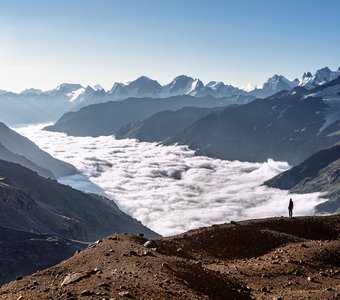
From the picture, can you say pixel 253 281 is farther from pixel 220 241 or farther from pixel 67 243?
pixel 67 243

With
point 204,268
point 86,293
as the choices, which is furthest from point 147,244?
point 86,293

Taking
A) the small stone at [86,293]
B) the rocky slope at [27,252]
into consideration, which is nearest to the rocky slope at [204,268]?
the small stone at [86,293]

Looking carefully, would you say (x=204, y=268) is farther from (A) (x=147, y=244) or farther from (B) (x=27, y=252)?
(B) (x=27, y=252)

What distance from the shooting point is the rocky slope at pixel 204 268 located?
77.3 feet

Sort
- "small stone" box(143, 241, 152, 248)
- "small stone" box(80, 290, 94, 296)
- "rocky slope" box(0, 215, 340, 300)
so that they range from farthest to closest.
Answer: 1. "small stone" box(143, 241, 152, 248)
2. "rocky slope" box(0, 215, 340, 300)
3. "small stone" box(80, 290, 94, 296)

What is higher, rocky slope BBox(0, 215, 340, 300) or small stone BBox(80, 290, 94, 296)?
small stone BBox(80, 290, 94, 296)

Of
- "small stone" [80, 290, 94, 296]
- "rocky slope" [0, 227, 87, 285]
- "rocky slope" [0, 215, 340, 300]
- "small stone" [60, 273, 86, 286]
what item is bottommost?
"rocky slope" [0, 227, 87, 285]

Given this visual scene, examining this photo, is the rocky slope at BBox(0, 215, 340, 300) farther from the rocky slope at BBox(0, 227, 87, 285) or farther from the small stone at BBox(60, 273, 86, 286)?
the rocky slope at BBox(0, 227, 87, 285)

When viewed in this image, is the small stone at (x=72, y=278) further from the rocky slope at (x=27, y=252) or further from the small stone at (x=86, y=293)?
the rocky slope at (x=27, y=252)

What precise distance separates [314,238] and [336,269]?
488 inches

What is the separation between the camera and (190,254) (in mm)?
36875


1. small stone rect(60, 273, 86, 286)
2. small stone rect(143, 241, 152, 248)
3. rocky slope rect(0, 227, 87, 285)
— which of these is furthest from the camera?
rocky slope rect(0, 227, 87, 285)

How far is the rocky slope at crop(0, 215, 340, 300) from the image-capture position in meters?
23.6

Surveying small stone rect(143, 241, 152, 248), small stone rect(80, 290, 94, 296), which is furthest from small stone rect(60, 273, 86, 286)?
small stone rect(143, 241, 152, 248)
